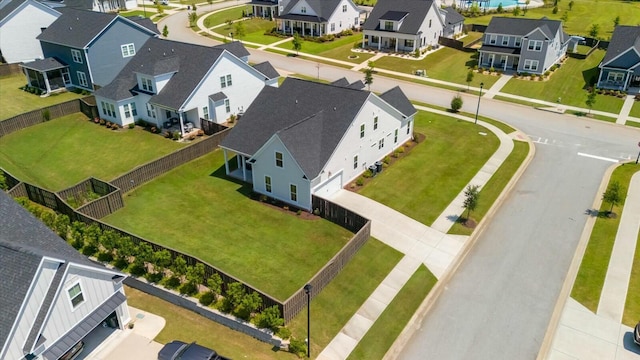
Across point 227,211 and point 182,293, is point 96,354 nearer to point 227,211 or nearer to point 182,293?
point 182,293

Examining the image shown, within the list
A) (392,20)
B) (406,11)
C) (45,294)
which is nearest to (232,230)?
(45,294)

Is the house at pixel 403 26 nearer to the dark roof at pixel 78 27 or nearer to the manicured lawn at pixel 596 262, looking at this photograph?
the dark roof at pixel 78 27

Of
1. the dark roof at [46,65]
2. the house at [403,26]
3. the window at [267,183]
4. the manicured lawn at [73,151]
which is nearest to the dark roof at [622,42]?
the house at [403,26]

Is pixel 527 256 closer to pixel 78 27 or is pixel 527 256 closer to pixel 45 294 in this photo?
pixel 45 294

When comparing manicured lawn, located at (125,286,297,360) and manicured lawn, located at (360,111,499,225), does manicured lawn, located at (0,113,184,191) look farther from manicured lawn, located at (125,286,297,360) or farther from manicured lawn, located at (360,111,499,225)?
manicured lawn, located at (360,111,499,225)

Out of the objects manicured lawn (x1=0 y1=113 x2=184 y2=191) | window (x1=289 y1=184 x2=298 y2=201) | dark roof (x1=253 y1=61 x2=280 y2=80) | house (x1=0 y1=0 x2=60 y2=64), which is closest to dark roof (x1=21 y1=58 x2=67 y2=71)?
manicured lawn (x1=0 y1=113 x2=184 y2=191)
